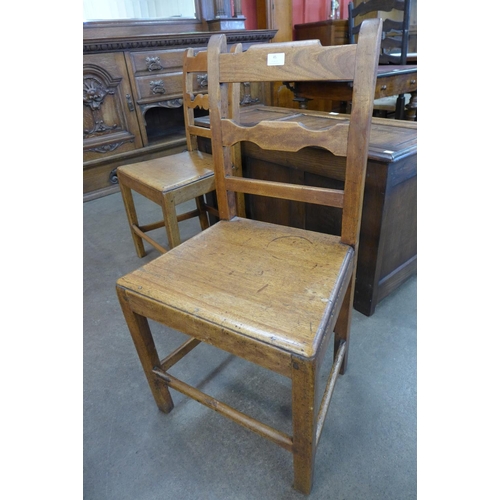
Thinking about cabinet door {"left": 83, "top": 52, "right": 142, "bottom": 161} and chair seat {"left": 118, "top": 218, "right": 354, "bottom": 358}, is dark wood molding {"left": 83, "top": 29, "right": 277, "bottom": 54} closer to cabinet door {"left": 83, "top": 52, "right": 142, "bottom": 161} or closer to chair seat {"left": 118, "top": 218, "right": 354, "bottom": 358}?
cabinet door {"left": 83, "top": 52, "right": 142, "bottom": 161}

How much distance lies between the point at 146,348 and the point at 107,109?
8.00ft

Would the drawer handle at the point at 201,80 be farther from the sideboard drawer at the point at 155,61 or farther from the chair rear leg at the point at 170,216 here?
the chair rear leg at the point at 170,216

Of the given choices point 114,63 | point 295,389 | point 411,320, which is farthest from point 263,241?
point 114,63

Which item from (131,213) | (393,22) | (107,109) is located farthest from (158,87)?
(393,22)

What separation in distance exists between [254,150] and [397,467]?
4.29 feet

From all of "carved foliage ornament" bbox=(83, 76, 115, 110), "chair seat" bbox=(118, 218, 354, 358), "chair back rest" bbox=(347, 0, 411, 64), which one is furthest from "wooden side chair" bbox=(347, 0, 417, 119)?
"chair seat" bbox=(118, 218, 354, 358)

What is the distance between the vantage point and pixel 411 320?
141cm

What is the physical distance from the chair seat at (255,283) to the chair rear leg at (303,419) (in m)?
0.04

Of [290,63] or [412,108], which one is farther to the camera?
[412,108]

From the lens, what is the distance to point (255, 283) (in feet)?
2.66

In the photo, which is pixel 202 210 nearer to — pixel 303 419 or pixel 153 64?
pixel 303 419

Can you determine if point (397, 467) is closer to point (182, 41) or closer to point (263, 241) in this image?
point (263, 241)

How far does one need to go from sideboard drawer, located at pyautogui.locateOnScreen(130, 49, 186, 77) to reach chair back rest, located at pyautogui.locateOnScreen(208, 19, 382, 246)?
6.98ft
